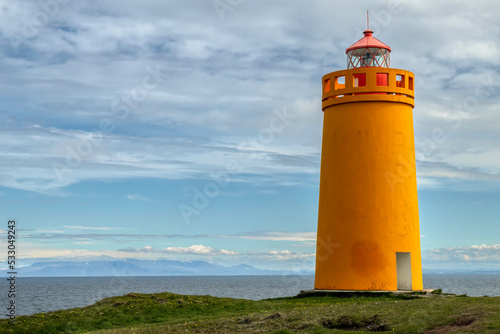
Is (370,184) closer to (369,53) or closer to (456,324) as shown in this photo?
(369,53)

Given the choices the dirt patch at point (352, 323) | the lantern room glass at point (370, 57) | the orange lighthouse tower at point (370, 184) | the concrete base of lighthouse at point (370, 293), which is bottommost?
the dirt patch at point (352, 323)

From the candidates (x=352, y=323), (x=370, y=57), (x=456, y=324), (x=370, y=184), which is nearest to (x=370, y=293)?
(x=370, y=184)

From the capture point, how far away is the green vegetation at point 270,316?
1845 centimetres

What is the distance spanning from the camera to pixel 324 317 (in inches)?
795

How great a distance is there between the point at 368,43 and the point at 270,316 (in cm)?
1459

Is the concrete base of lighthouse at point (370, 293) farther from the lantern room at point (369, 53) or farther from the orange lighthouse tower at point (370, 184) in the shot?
the lantern room at point (369, 53)

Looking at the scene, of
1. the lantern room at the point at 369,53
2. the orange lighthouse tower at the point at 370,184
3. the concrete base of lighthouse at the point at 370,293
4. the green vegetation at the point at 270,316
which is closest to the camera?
the green vegetation at the point at 270,316

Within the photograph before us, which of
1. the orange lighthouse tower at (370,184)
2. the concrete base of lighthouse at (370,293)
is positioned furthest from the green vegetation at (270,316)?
the orange lighthouse tower at (370,184)

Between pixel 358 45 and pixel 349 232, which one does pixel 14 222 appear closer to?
pixel 349 232

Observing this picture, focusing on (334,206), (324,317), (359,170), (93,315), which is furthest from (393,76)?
(93,315)

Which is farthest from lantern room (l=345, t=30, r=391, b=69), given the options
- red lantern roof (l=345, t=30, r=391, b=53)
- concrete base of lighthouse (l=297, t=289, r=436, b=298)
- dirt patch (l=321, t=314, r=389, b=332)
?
dirt patch (l=321, t=314, r=389, b=332)

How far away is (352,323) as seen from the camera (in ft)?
64.2

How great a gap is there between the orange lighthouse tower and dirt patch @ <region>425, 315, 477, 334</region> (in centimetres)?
885

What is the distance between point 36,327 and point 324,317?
11.9 m
